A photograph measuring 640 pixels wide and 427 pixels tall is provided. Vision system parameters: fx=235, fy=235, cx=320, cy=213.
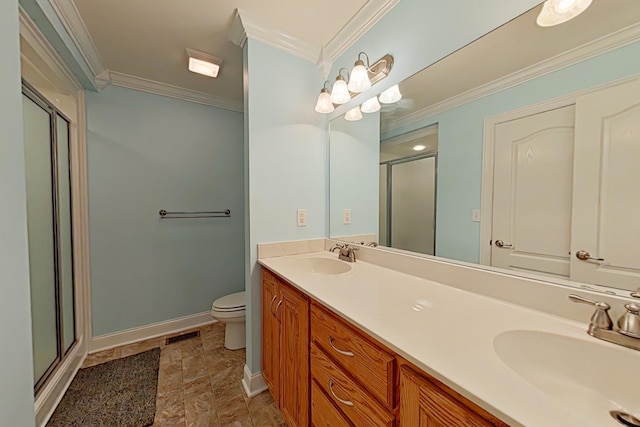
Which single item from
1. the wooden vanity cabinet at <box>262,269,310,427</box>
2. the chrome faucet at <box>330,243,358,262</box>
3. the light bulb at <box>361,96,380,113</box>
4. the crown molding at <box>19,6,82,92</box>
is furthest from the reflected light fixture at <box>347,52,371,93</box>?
the crown molding at <box>19,6,82,92</box>

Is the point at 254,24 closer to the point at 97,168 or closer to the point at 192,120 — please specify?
the point at 192,120

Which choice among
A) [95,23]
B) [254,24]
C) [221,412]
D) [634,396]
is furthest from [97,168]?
[634,396]

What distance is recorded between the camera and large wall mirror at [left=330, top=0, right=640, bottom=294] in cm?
71

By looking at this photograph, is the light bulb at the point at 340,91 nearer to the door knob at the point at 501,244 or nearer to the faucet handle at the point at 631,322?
the door knob at the point at 501,244

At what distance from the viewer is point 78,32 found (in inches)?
59.1

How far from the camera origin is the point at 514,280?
2.90 feet

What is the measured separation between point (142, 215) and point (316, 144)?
5.71 feet

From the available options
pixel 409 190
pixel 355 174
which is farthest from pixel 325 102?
pixel 409 190

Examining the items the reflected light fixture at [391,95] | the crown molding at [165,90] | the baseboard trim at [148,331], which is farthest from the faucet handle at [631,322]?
the crown molding at [165,90]

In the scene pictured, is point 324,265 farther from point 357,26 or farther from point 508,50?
point 357,26

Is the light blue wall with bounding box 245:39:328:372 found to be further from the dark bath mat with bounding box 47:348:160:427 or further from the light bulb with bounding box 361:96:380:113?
the dark bath mat with bounding box 47:348:160:427

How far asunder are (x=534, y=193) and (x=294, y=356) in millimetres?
1235

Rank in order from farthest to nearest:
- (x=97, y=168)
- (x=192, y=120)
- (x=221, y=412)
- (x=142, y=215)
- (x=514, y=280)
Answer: (x=192, y=120) < (x=142, y=215) < (x=97, y=168) < (x=221, y=412) < (x=514, y=280)

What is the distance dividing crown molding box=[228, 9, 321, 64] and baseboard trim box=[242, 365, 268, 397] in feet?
7.29
